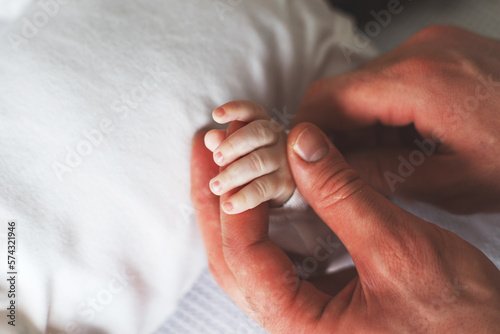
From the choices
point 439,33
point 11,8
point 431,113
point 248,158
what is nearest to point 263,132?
point 248,158

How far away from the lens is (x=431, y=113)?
0.62 m

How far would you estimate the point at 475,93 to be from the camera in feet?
2.02

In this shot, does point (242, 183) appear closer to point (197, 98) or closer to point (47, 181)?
point (197, 98)

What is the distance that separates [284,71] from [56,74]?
0.38m

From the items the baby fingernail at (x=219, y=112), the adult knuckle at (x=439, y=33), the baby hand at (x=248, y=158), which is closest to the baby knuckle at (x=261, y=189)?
the baby hand at (x=248, y=158)

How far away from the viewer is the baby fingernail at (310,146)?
0.55 m

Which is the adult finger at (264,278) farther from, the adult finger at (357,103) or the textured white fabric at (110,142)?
the adult finger at (357,103)

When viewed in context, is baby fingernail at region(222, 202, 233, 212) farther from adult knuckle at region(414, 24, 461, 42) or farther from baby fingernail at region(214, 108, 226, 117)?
adult knuckle at region(414, 24, 461, 42)

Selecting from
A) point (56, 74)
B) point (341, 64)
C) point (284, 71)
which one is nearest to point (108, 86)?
point (56, 74)

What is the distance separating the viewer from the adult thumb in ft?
1.56

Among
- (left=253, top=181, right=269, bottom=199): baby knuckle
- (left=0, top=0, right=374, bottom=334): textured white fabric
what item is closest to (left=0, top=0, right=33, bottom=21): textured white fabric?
(left=0, top=0, right=374, bottom=334): textured white fabric

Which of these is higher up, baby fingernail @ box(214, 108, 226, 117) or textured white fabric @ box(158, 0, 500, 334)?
baby fingernail @ box(214, 108, 226, 117)

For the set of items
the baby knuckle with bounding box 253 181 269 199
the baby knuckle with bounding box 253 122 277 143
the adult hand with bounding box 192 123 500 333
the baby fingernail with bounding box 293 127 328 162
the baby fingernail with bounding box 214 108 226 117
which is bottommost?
the adult hand with bounding box 192 123 500 333

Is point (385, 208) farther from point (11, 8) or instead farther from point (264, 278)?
point (11, 8)
